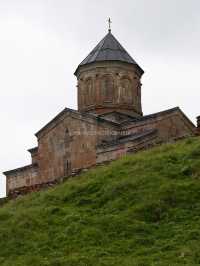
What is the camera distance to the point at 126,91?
79.9 ft

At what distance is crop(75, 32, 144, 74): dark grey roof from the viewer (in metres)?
24.5

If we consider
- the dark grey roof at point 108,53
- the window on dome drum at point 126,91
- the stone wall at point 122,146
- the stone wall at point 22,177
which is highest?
the dark grey roof at point 108,53

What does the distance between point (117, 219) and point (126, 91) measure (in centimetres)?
1335

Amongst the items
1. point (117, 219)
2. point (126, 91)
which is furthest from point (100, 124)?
point (117, 219)

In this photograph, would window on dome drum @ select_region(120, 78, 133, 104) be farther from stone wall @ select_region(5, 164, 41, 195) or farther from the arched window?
stone wall @ select_region(5, 164, 41, 195)

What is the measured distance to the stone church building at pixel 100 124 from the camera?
72.4ft

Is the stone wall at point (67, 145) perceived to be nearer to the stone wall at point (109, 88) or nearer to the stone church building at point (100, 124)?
the stone church building at point (100, 124)

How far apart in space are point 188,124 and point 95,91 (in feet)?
11.7

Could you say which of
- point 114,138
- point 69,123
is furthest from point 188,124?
point 69,123

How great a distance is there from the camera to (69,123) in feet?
75.8

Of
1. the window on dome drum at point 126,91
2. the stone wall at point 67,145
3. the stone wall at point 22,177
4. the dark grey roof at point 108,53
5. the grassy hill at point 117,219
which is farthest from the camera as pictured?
the dark grey roof at point 108,53

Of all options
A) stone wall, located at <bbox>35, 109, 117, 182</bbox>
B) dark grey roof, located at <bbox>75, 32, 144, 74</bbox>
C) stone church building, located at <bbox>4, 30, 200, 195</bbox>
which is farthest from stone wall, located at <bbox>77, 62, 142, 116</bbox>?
stone wall, located at <bbox>35, 109, 117, 182</bbox>

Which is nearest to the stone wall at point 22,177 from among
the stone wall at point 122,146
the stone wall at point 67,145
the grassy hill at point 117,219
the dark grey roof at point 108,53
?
the stone wall at point 67,145

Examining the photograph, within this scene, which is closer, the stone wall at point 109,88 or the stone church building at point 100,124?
the stone church building at point 100,124
